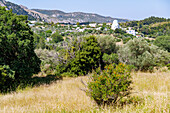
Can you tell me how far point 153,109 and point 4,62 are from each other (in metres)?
12.7

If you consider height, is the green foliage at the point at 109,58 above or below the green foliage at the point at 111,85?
below

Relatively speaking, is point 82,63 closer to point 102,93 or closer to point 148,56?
point 148,56

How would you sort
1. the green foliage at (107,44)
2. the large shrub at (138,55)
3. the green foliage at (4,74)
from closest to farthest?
the green foliage at (4,74) → the large shrub at (138,55) → the green foliage at (107,44)

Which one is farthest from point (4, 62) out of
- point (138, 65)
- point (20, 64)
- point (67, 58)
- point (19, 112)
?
point (138, 65)

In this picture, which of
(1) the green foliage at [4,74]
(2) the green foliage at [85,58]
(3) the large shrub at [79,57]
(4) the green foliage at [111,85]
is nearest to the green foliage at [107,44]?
(3) the large shrub at [79,57]

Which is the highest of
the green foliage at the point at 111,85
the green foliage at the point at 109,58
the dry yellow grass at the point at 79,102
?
the green foliage at the point at 111,85

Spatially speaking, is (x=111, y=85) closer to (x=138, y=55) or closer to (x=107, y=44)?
(x=138, y=55)

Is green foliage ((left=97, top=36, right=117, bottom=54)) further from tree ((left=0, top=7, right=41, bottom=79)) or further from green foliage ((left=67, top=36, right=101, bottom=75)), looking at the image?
tree ((left=0, top=7, right=41, bottom=79))

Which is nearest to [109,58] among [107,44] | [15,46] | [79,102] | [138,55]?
[138,55]

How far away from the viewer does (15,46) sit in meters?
12.2

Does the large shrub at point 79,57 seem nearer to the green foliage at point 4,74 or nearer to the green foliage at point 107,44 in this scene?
the green foliage at point 107,44

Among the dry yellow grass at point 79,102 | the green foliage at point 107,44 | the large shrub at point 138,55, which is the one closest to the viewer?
the dry yellow grass at point 79,102

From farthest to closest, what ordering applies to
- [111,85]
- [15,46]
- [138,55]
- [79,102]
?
1. [138,55]
2. [15,46]
3. [79,102]
4. [111,85]

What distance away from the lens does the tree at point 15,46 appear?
11531mm
